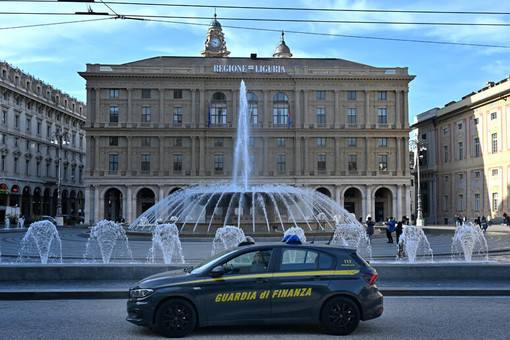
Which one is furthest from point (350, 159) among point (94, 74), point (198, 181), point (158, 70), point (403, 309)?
point (403, 309)

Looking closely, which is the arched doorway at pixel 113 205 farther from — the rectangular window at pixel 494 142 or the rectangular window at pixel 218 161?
the rectangular window at pixel 494 142

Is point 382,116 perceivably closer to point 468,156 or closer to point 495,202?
point 468,156

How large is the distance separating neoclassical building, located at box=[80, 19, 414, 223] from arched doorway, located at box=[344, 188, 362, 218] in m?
0.28

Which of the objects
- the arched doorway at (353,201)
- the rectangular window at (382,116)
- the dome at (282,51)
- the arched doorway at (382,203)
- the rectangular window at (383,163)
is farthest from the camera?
the dome at (282,51)

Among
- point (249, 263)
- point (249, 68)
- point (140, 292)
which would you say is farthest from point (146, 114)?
point (249, 263)

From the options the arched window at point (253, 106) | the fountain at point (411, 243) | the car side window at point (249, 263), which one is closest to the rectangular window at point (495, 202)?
the arched window at point (253, 106)

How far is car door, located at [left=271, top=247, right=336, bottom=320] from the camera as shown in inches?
304

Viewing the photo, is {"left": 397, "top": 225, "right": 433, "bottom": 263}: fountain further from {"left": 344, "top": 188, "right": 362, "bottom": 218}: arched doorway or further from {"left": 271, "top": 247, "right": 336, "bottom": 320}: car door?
{"left": 344, "top": 188, "right": 362, "bottom": 218}: arched doorway

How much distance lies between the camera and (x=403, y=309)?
9.89 m

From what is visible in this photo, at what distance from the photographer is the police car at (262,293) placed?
765cm

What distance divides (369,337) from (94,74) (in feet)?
200

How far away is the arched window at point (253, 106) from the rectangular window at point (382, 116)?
1532cm

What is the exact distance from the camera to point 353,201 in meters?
66.8

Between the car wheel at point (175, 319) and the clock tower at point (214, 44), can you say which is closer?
the car wheel at point (175, 319)
